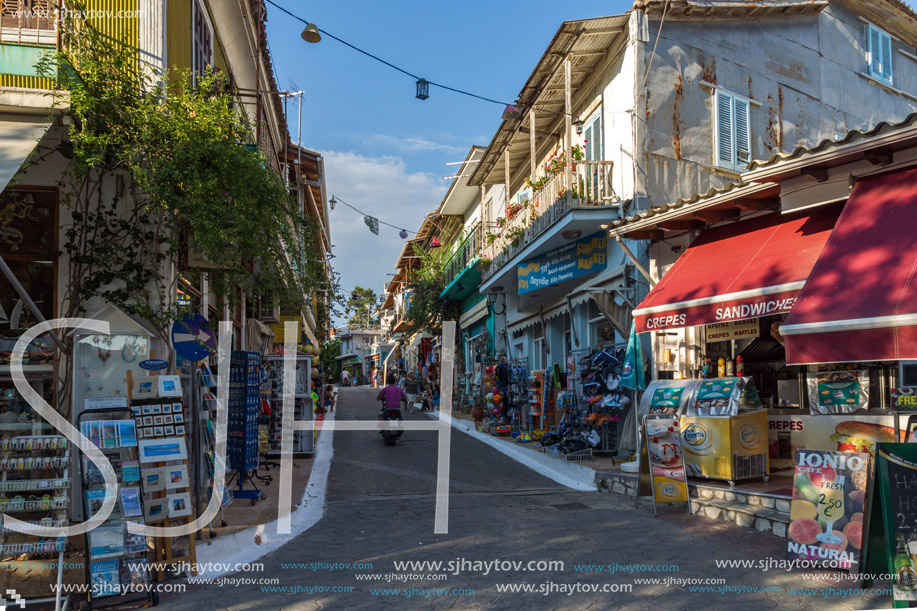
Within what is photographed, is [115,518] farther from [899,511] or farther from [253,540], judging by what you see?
[899,511]

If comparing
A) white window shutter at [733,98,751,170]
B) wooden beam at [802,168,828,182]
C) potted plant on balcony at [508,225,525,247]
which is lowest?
wooden beam at [802,168,828,182]

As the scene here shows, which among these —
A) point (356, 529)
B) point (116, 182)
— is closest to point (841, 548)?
point (356, 529)

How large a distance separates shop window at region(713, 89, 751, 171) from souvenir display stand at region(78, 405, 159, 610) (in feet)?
37.3

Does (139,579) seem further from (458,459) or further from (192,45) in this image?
(458,459)

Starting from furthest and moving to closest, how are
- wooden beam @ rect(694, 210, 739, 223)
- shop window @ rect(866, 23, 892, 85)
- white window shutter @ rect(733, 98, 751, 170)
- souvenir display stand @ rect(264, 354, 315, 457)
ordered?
shop window @ rect(866, 23, 892, 85), white window shutter @ rect(733, 98, 751, 170), souvenir display stand @ rect(264, 354, 315, 457), wooden beam @ rect(694, 210, 739, 223)

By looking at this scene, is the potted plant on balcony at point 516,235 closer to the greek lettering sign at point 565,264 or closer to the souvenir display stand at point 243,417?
the greek lettering sign at point 565,264

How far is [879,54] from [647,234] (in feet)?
30.9

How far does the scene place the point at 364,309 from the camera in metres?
77.3

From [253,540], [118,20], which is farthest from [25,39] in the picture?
[253,540]

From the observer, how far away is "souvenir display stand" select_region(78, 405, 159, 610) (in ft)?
17.1

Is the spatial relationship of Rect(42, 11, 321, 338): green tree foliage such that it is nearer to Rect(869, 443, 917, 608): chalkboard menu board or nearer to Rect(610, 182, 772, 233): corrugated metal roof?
Rect(610, 182, 772, 233): corrugated metal roof

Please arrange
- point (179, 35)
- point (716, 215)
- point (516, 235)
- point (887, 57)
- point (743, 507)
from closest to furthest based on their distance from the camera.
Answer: point (743, 507) < point (179, 35) < point (716, 215) < point (887, 57) < point (516, 235)

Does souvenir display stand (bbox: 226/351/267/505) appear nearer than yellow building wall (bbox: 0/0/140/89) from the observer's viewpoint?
No

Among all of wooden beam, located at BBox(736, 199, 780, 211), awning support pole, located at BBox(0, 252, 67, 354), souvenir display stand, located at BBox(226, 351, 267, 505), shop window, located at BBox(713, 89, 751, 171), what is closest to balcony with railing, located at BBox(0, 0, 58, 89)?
awning support pole, located at BBox(0, 252, 67, 354)
